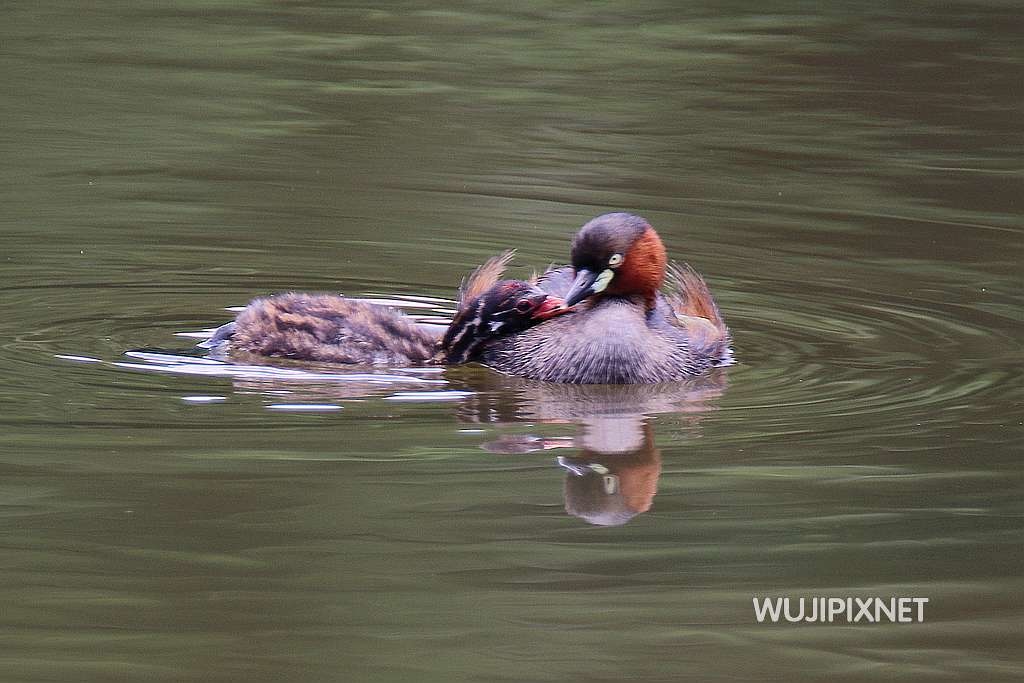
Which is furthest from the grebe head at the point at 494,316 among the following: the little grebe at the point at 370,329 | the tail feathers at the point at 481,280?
the tail feathers at the point at 481,280

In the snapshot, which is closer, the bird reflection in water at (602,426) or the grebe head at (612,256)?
the bird reflection in water at (602,426)

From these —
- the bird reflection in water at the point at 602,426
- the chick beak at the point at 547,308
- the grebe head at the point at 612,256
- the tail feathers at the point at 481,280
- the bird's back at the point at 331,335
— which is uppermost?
the grebe head at the point at 612,256

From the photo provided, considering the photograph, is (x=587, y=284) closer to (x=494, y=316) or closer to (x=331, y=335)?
(x=494, y=316)

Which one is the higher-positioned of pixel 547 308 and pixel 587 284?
pixel 587 284

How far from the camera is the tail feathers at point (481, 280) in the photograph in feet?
26.5

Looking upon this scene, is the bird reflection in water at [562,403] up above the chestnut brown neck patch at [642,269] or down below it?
below

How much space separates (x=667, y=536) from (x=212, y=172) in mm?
6608

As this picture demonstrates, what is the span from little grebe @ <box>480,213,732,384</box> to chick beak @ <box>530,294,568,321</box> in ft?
0.18

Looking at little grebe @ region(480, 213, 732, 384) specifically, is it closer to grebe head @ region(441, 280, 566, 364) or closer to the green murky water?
grebe head @ region(441, 280, 566, 364)

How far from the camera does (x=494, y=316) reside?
310 inches

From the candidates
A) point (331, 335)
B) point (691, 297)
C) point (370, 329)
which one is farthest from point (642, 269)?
point (331, 335)

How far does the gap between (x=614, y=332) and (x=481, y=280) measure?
2.48ft

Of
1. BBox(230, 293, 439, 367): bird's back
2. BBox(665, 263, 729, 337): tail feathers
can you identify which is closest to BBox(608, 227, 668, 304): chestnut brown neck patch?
BBox(665, 263, 729, 337): tail feathers

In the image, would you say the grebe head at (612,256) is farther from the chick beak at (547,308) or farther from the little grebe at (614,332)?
the chick beak at (547,308)
